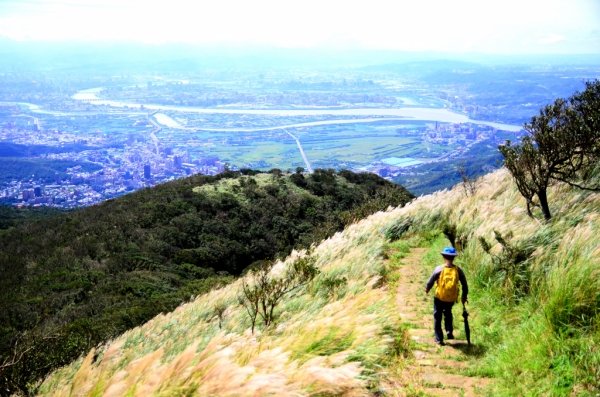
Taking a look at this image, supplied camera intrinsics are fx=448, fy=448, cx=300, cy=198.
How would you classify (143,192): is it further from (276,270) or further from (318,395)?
(318,395)

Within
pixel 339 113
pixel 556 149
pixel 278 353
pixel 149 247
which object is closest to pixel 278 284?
pixel 278 353

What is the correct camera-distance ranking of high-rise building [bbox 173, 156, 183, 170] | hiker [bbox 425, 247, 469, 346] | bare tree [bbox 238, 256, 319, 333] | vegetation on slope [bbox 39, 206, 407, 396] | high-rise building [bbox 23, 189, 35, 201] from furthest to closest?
high-rise building [bbox 173, 156, 183, 170]
high-rise building [bbox 23, 189, 35, 201]
bare tree [bbox 238, 256, 319, 333]
hiker [bbox 425, 247, 469, 346]
vegetation on slope [bbox 39, 206, 407, 396]

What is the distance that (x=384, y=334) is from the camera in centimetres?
458

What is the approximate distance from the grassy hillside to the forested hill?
3.80 meters

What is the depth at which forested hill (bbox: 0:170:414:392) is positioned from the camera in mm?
12569

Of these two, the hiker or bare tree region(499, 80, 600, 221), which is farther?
bare tree region(499, 80, 600, 221)

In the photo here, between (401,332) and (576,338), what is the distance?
67.1 inches

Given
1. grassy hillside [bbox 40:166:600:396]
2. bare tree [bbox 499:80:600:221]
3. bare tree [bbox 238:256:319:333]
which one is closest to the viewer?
grassy hillside [bbox 40:166:600:396]

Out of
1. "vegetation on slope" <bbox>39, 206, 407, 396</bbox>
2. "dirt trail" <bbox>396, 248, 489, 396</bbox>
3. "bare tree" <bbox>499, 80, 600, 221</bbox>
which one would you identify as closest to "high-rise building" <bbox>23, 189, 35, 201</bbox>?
"vegetation on slope" <bbox>39, 206, 407, 396</bbox>

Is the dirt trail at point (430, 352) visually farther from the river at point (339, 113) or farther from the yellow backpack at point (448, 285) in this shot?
the river at point (339, 113)

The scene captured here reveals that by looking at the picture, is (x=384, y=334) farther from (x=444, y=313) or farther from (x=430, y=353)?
(x=444, y=313)

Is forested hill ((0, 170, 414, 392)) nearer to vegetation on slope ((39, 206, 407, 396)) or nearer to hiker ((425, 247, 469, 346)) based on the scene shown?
vegetation on slope ((39, 206, 407, 396))

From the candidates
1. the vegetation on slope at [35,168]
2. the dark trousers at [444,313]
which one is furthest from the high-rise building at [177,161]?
the dark trousers at [444,313]

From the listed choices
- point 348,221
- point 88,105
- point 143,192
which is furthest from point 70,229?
point 88,105
